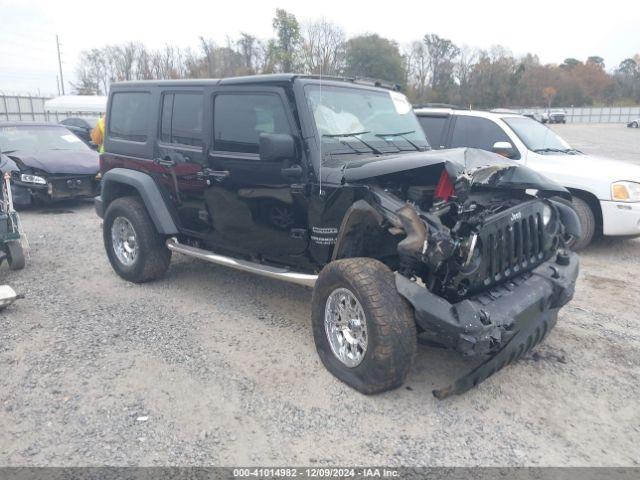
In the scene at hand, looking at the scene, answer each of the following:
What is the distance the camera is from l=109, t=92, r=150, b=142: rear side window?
584cm

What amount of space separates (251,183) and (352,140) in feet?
3.05

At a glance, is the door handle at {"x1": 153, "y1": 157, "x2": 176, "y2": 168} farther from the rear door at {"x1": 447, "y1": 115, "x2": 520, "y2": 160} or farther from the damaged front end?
the rear door at {"x1": 447, "y1": 115, "x2": 520, "y2": 160}

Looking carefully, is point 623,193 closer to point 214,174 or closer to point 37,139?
point 214,174

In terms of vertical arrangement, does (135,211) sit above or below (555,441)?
above

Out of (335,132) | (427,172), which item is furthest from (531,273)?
(335,132)

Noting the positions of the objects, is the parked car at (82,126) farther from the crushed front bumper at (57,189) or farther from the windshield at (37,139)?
the crushed front bumper at (57,189)

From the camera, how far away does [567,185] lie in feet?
23.5

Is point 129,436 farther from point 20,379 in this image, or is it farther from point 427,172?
point 427,172

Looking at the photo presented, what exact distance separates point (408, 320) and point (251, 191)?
1909 millimetres

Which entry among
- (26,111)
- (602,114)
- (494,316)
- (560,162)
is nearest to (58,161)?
(560,162)

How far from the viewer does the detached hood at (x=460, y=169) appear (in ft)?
11.9

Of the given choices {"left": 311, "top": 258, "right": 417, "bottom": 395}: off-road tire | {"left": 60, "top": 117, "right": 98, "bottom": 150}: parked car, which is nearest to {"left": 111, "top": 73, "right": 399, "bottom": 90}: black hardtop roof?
{"left": 311, "top": 258, "right": 417, "bottom": 395}: off-road tire

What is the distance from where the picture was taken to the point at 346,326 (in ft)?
12.8

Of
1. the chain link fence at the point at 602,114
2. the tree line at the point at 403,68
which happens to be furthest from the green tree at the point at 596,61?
the chain link fence at the point at 602,114
